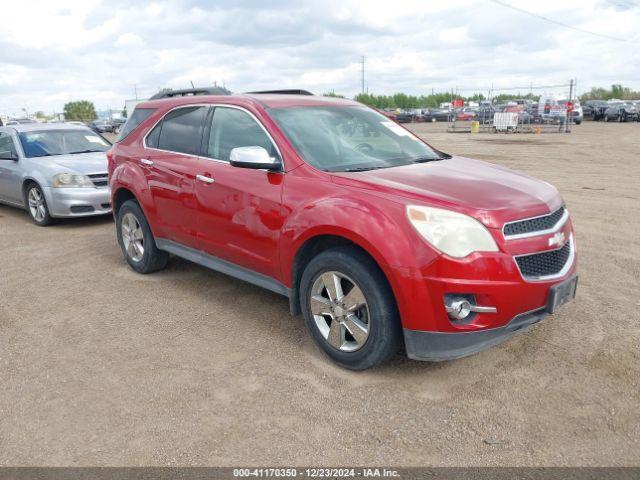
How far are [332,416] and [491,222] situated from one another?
1.44m

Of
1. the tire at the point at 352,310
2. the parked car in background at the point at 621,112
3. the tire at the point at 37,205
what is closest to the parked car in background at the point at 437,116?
the parked car in background at the point at 621,112

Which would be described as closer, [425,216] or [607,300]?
[425,216]

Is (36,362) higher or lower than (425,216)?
lower

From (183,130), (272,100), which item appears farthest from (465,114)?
(272,100)

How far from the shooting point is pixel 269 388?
351 cm

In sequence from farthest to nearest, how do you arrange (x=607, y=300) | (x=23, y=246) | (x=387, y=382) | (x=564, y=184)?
1. (x=564, y=184)
2. (x=23, y=246)
3. (x=607, y=300)
4. (x=387, y=382)

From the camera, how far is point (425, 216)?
323 cm

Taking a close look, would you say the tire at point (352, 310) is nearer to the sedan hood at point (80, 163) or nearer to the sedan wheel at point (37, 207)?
the sedan hood at point (80, 163)

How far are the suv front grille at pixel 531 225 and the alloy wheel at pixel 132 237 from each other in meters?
3.81

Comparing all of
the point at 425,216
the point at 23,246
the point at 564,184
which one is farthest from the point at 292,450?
the point at 564,184

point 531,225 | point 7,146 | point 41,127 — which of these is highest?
point 41,127

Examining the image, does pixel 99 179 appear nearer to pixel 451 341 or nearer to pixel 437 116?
pixel 451 341

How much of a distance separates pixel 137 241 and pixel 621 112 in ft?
143

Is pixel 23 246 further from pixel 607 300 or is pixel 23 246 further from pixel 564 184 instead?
pixel 564 184
